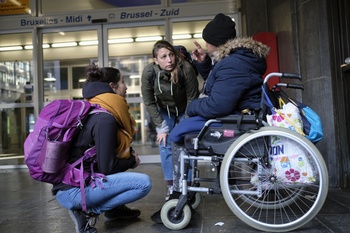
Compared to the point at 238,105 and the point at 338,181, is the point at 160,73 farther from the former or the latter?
the point at 338,181

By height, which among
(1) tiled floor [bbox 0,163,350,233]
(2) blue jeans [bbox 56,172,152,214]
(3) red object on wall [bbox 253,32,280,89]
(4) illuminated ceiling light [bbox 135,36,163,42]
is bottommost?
(1) tiled floor [bbox 0,163,350,233]

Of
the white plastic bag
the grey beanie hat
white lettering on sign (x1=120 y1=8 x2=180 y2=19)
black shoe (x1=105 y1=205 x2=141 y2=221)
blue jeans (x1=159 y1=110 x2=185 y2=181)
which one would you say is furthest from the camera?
white lettering on sign (x1=120 y1=8 x2=180 y2=19)

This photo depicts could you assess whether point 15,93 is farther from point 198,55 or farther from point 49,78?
point 198,55

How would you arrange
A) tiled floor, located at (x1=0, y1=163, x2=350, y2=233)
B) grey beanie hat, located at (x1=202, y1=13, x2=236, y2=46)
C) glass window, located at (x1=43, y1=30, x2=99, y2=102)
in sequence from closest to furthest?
tiled floor, located at (x1=0, y1=163, x2=350, y2=233) → grey beanie hat, located at (x1=202, y1=13, x2=236, y2=46) → glass window, located at (x1=43, y1=30, x2=99, y2=102)

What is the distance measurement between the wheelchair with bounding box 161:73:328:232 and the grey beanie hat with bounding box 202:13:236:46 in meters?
0.52

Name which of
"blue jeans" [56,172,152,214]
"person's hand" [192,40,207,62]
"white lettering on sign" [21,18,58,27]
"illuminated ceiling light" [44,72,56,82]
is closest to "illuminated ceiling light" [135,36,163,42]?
"white lettering on sign" [21,18,58,27]

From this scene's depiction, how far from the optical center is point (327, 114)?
407 centimetres

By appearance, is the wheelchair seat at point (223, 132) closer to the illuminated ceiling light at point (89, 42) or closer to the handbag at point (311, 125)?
the handbag at point (311, 125)

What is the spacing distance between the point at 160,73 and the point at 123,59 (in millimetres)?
5254

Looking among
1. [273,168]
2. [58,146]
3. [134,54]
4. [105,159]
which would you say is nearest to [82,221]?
[105,159]

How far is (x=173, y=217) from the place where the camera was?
263 centimetres

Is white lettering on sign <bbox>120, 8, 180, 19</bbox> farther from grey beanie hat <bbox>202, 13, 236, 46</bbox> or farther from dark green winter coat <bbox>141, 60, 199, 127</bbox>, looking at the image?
grey beanie hat <bbox>202, 13, 236, 46</bbox>

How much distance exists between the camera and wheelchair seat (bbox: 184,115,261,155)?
8.08 ft

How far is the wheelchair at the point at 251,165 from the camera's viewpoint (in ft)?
7.63
